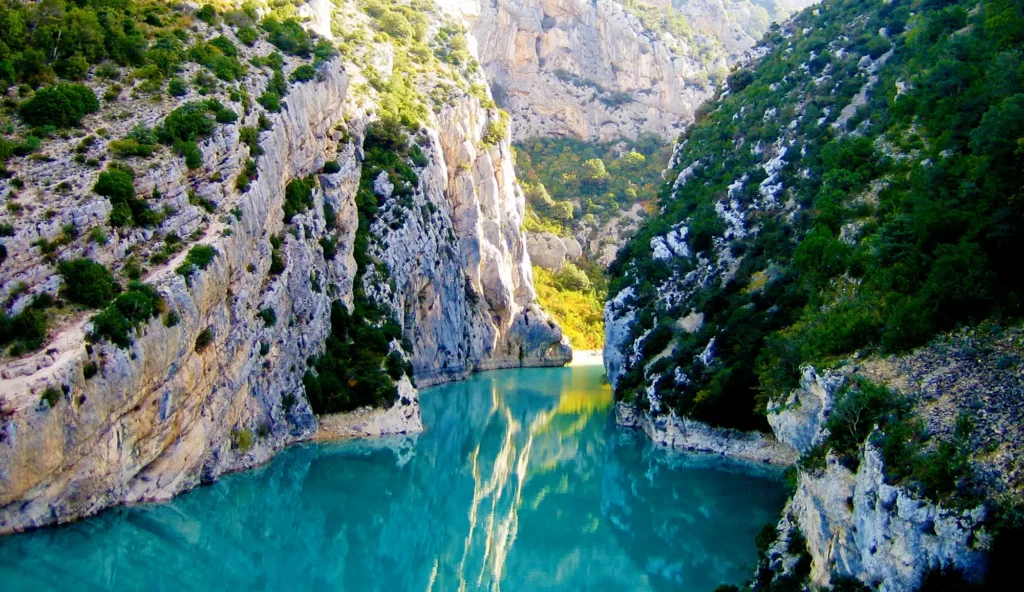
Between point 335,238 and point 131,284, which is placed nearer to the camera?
point 131,284

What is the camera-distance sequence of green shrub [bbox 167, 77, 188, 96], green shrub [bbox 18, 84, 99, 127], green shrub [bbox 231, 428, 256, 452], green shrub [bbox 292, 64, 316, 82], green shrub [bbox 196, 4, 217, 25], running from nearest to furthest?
green shrub [bbox 18, 84, 99, 127]
green shrub [bbox 231, 428, 256, 452]
green shrub [bbox 167, 77, 188, 96]
green shrub [bbox 196, 4, 217, 25]
green shrub [bbox 292, 64, 316, 82]

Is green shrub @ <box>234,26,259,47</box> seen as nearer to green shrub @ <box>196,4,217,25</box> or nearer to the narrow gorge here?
the narrow gorge

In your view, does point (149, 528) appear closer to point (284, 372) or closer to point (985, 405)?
point (284, 372)

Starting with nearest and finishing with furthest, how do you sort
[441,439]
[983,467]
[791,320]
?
[983,467] → [791,320] → [441,439]

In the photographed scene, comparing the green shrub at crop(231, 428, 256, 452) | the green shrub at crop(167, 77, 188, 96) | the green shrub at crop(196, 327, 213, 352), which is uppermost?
the green shrub at crop(167, 77, 188, 96)

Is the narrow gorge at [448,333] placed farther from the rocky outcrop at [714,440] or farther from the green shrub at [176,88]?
the green shrub at [176,88]

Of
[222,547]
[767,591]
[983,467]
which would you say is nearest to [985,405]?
[983,467]

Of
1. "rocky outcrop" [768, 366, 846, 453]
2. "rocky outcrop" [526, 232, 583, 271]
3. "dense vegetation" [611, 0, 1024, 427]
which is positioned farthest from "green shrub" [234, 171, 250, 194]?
"rocky outcrop" [526, 232, 583, 271]
